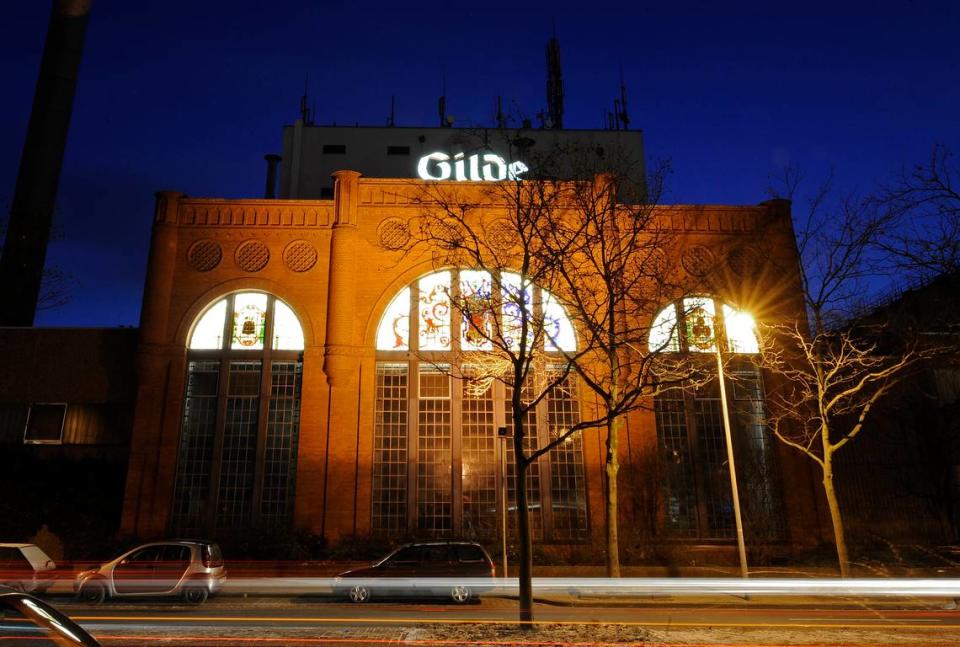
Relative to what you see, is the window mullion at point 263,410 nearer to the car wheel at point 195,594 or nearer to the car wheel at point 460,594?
the car wheel at point 195,594

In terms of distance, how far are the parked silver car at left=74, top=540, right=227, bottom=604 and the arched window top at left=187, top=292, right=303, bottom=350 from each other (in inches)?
386

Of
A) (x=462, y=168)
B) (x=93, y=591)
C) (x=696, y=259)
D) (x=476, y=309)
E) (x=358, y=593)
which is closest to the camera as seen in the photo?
(x=476, y=309)

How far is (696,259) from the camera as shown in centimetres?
2605

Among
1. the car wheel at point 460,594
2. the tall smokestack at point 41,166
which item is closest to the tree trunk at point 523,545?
the car wheel at point 460,594

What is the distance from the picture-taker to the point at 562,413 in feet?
81.2

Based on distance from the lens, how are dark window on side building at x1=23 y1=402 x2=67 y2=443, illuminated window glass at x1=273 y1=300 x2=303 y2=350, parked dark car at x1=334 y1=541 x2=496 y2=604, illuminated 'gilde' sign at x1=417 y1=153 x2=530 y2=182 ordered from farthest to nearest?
illuminated 'gilde' sign at x1=417 y1=153 x2=530 y2=182, dark window on side building at x1=23 y1=402 x2=67 y2=443, illuminated window glass at x1=273 y1=300 x2=303 y2=350, parked dark car at x1=334 y1=541 x2=496 y2=604

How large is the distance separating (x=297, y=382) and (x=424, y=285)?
6228mm

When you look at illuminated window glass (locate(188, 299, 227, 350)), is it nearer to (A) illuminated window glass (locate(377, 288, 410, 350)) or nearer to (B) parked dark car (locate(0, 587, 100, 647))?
(A) illuminated window glass (locate(377, 288, 410, 350))

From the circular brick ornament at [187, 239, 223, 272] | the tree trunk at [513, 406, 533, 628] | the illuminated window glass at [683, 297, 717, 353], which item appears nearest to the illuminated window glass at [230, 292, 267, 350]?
the circular brick ornament at [187, 239, 223, 272]

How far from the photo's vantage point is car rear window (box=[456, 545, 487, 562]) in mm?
16828

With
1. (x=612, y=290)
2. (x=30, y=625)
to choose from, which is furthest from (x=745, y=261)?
(x=30, y=625)

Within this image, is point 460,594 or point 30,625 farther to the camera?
point 460,594

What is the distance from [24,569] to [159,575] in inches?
133

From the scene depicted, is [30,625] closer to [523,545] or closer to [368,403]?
[523,545]
